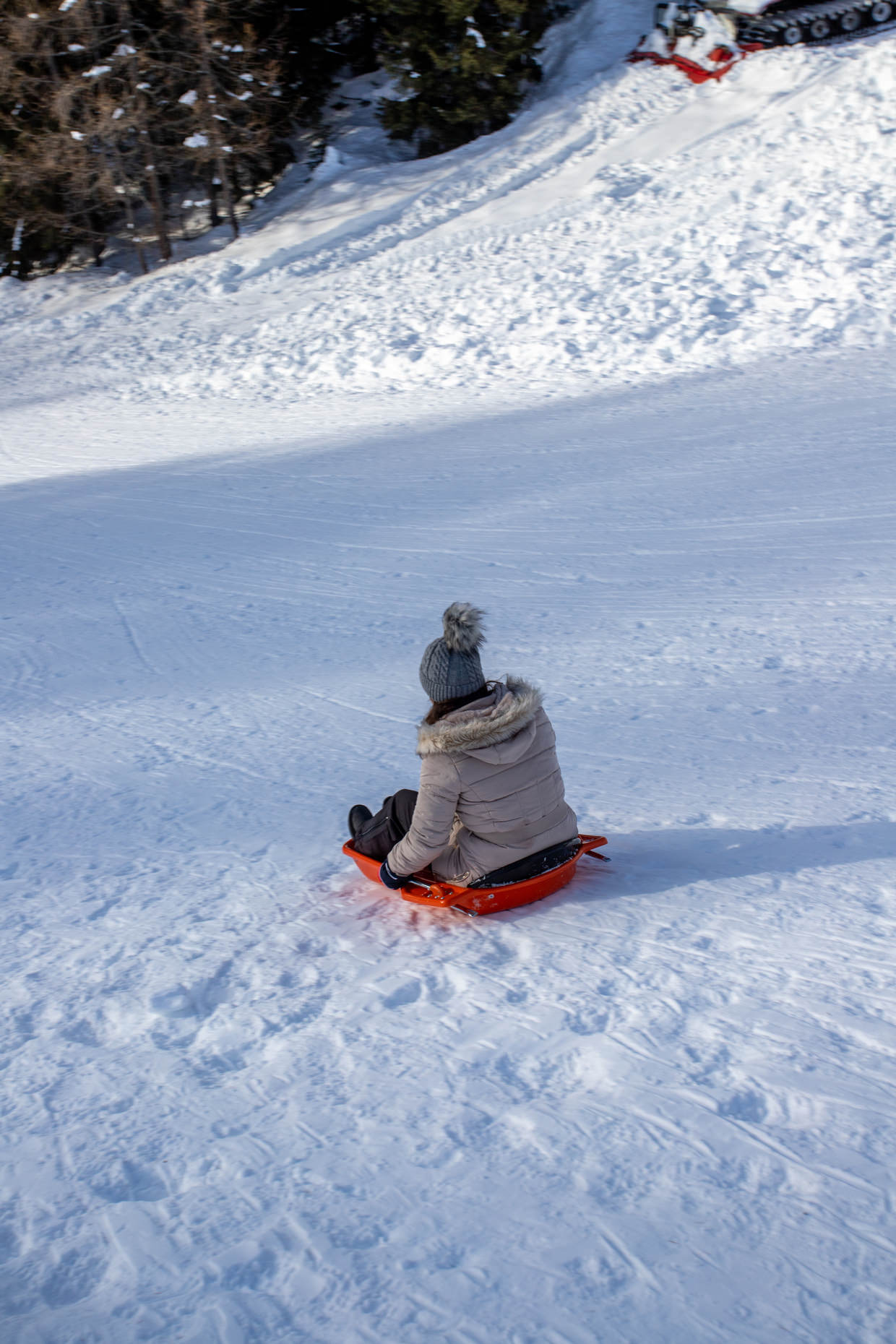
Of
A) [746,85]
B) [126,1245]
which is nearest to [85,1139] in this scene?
[126,1245]

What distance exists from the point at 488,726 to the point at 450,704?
0.51 ft

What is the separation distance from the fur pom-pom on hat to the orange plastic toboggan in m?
0.80

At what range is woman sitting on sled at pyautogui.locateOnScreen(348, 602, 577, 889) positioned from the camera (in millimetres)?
3186

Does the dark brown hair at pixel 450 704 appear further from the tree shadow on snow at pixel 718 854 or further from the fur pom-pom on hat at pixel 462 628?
the tree shadow on snow at pixel 718 854

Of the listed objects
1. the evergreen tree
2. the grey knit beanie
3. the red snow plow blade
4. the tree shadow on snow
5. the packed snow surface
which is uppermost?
the evergreen tree

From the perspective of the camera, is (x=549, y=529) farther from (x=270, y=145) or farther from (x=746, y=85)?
(x=270, y=145)

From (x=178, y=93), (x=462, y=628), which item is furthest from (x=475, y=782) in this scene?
(x=178, y=93)

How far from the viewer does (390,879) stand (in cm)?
344

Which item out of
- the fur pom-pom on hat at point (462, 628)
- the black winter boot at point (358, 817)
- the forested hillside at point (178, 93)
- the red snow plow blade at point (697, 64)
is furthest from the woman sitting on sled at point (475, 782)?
the red snow plow blade at point (697, 64)

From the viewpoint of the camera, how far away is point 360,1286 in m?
2.18

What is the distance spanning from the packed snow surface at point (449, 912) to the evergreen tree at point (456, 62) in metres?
8.22

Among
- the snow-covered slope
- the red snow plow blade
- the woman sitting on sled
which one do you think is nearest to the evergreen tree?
the snow-covered slope

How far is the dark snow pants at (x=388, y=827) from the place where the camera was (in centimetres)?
354

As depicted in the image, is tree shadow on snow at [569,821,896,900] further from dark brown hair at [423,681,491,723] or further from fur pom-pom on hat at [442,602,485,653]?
fur pom-pom on hat at [442,602,485,653]
